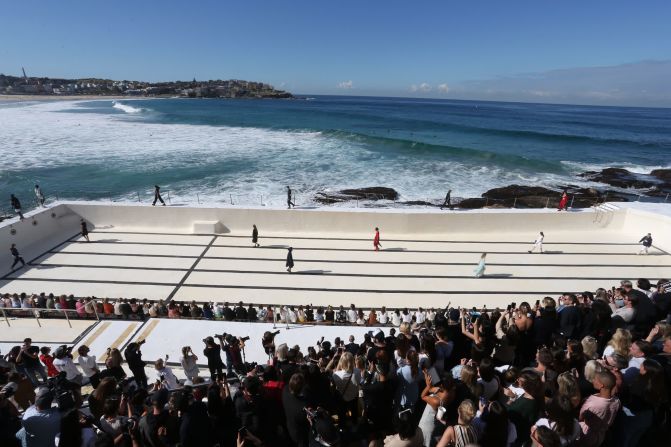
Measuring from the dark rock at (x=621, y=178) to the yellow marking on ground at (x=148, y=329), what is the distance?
32223 mm

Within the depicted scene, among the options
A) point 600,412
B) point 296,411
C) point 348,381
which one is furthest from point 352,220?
point 600,412

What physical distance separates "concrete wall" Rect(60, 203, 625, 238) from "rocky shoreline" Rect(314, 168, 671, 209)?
2861mm

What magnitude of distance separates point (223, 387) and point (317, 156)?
32911mm

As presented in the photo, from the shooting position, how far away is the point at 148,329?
8859 millimetres

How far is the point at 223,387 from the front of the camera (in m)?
4.53

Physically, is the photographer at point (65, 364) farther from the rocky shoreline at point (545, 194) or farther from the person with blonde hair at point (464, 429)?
the rocky shoreline at point (545, 194)

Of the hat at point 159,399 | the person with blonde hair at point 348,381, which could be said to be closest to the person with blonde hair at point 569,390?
the person with blonde hair at point 348,381

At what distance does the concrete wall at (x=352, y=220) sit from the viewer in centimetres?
1556

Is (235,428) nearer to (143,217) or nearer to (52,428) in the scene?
(52,428)

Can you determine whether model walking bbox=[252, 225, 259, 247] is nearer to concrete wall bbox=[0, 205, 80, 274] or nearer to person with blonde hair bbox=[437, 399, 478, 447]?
concrete wall bbox=[0, 205, 80, 274]

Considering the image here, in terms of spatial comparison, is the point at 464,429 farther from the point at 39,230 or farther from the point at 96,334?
the point at 39,230

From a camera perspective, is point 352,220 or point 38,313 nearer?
point 38,313

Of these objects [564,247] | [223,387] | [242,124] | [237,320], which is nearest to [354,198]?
[564,247]

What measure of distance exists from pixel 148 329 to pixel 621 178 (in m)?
35.5
